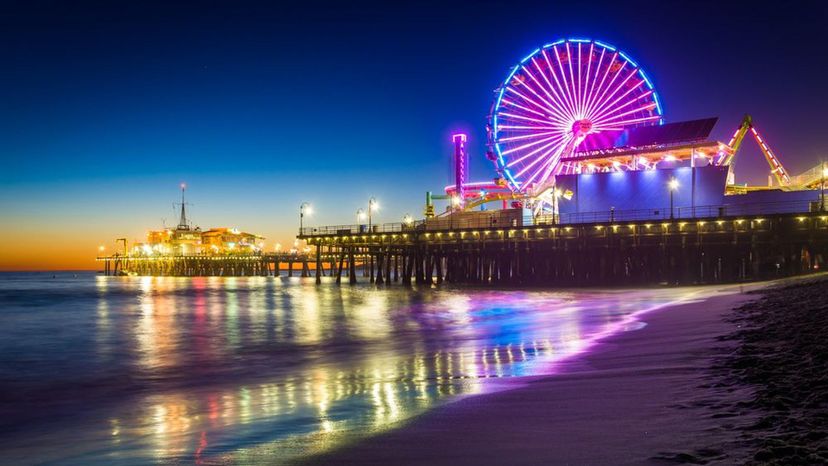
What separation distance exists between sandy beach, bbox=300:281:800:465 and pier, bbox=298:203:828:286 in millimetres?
36521

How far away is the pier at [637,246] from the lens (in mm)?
42719

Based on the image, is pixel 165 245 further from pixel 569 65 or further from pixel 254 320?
pixel 254 320

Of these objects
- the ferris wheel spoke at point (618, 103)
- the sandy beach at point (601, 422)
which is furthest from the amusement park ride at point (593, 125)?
the sandy beach at point (601, 422)

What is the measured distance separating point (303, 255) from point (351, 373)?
4428 inches

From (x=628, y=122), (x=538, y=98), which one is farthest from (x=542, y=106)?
(x=628, y=122)

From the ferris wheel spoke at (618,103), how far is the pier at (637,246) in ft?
35.7

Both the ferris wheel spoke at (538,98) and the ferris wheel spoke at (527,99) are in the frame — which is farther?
the ferris wheel spoke at (527,99)

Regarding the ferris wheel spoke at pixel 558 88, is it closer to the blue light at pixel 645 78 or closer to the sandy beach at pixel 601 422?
the blue light at pixel 645 78

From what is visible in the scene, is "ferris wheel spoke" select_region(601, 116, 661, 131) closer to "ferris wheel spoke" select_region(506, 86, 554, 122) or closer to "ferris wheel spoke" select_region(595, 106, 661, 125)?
"ferris wheel spoke" select_region(595, 106, 661, 125)

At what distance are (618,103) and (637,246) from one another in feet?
64.0

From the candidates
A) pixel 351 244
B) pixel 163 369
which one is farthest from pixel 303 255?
pixel 163 369

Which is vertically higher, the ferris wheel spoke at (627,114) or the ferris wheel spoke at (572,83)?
the ferris wheel spoke at (572,83)

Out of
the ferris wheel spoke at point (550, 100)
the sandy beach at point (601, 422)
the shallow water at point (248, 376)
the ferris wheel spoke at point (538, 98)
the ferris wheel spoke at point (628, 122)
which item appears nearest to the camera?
the sandy beach at point (601, 422)

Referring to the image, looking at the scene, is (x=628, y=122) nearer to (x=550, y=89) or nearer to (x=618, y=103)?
(x=618, y=103)
